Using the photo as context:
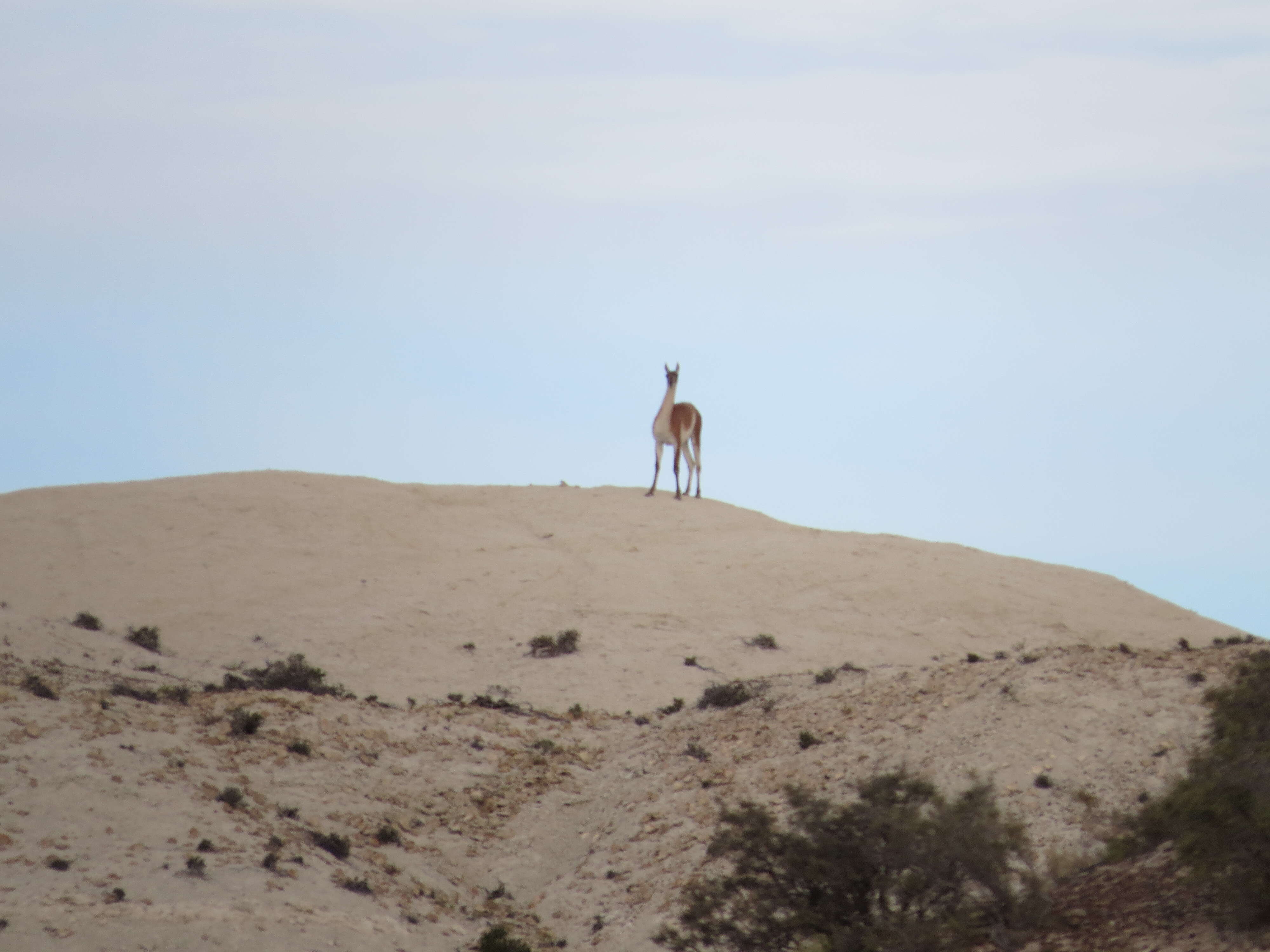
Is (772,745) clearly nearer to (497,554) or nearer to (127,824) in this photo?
(127,824)

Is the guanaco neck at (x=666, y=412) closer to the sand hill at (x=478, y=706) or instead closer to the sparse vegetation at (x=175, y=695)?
the sand hill at (x=478, y=706)

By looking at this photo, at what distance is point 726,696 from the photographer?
46.5 feet

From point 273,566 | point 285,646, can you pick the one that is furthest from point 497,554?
point 285,646

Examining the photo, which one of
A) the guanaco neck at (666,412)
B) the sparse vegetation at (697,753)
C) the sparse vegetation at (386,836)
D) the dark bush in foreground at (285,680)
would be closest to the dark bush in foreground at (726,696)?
the sparse vegetation at (697,753)

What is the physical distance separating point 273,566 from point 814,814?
15.9 meters

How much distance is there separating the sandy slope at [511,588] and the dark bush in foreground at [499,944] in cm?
707

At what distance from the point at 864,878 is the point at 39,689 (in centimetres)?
817

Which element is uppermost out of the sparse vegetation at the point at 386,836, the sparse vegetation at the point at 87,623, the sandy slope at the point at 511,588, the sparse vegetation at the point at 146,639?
the sandy slope at the point at 511,588

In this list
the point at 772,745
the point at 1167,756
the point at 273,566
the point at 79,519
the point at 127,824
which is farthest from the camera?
the point at 79,519

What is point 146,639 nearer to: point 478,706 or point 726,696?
point 478,706

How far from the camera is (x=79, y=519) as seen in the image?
74.2 ft

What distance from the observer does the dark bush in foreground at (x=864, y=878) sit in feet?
22.7

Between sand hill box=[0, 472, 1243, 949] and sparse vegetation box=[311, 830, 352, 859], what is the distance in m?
0.09

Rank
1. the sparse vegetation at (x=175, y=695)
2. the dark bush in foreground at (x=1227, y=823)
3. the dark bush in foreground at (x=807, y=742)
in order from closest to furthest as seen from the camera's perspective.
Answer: the dark bush in foreground at (x=1227, y=823)
the dark bush in foreground at (x=807, y=742)
the sparse vegetation at (x=175, y=695)
